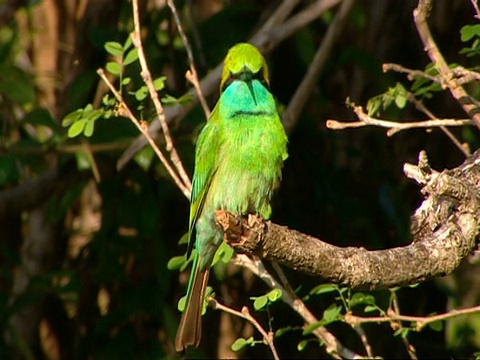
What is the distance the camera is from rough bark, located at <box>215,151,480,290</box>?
216 centimetres

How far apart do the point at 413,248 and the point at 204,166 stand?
1217 mm

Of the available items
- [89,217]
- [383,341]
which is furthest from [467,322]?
[89,217]

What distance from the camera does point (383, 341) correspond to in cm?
445

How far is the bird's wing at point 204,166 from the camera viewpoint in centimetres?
326

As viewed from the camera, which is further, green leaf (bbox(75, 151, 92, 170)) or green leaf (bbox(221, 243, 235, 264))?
green leaf (bbox(75, 151, 92, 170))

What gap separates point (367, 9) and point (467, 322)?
151 centimetres

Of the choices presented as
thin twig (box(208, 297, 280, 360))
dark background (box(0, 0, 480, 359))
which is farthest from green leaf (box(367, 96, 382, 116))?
dark background (box(0, 0, 480, 359))

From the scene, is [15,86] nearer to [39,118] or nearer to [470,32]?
[39,118]

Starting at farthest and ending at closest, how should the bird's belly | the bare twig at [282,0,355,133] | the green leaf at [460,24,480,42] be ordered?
the bare twig at [282,0,355,133], the bird's belly, the green leaf at [460,24,480,42]

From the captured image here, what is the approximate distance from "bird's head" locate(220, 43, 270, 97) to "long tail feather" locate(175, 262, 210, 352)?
0.61 meters

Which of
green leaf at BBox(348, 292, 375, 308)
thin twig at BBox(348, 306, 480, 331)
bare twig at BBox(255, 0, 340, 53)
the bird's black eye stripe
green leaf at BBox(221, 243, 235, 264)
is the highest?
bare twig at BBox(255, 0, 340, 53)

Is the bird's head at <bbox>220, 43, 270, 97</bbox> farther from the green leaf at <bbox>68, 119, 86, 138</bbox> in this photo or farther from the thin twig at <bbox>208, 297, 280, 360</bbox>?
the thin twig at <bbox>208, 297, 280, 360</bbox>

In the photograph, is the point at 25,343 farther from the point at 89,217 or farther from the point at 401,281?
the point at 401,281

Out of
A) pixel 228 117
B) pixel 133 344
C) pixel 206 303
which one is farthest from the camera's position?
pixel 133 344
